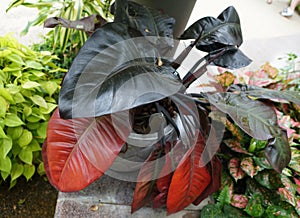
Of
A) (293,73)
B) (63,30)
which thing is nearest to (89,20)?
(63,30)

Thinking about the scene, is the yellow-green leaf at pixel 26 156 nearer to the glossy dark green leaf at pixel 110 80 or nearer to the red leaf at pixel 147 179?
the red leaf at pixel 147 179

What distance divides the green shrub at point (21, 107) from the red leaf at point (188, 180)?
2.03 feet

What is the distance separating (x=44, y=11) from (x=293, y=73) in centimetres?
131

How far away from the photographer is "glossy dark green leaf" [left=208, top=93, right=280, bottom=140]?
2.73ft

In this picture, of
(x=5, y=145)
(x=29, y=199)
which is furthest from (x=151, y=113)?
(x=29, y=199)

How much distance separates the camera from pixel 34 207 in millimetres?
1414

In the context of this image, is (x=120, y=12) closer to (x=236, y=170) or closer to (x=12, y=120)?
(x=12, y=120)

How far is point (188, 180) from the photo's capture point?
0.93 m

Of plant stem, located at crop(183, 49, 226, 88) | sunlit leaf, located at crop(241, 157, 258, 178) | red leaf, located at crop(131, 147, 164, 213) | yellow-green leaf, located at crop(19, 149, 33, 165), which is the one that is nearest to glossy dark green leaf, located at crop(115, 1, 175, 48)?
plant stem, located at crop(183, 49, 226, 88)

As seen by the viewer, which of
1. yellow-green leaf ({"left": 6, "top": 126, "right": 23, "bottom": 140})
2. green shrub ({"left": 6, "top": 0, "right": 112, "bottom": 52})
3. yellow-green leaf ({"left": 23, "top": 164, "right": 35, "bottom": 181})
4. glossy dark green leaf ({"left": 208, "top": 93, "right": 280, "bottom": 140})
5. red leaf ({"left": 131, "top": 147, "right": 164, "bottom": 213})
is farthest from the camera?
green shrub ({"left": 6, "top": 0, "right": 112, "bottom": 52})

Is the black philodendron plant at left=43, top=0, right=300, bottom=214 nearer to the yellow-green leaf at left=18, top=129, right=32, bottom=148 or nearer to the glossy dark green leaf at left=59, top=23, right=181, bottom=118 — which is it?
the glossy dark green leaf at left=59, top=23, right=181, bottom=118

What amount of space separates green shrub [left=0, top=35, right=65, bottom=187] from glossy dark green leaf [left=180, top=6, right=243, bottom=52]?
0.63 metres

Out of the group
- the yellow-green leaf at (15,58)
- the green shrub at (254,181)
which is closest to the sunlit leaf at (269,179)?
the green shrub at (254,181)

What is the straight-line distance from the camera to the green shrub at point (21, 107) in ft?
3.92
